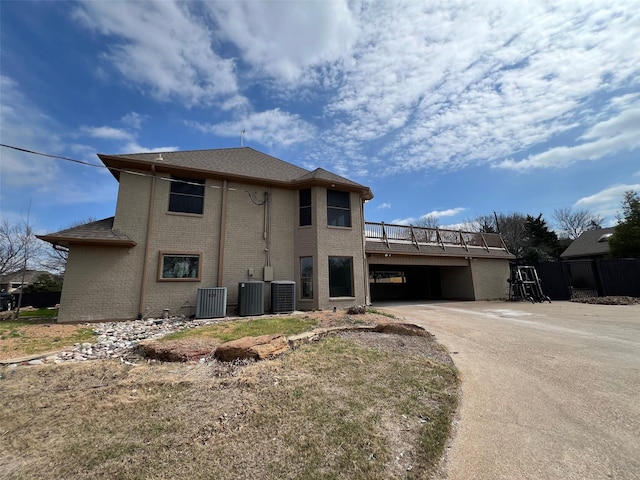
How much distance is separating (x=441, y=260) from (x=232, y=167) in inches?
493

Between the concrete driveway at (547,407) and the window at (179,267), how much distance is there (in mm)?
8713

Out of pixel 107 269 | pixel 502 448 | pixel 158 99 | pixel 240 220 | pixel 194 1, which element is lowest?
pixel 502 448

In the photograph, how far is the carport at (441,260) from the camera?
15000mm

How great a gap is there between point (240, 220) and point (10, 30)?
7.69 m

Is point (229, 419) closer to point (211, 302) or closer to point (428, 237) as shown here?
point (211, 302)

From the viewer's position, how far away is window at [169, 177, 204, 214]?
428 inches

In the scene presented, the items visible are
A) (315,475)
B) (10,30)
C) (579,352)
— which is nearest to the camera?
(315,475)

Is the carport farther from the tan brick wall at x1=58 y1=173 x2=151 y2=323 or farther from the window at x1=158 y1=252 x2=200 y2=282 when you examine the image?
the tan brick wall at x1=58 y1=173 x2=151 y2=323

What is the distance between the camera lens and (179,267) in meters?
10.5

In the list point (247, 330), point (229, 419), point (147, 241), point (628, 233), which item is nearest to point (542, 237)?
point (628, 233)

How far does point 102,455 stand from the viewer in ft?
8.12

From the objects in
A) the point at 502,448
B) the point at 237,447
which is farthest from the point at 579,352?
the point at 237,447

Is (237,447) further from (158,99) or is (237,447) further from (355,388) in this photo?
(158,99)

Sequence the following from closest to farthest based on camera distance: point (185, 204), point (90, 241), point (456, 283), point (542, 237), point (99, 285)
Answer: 1. point (90, 241)
2. point (99, 285)
3. point (185, 204)
4. point (456, 283)
5. point (542, 237)
